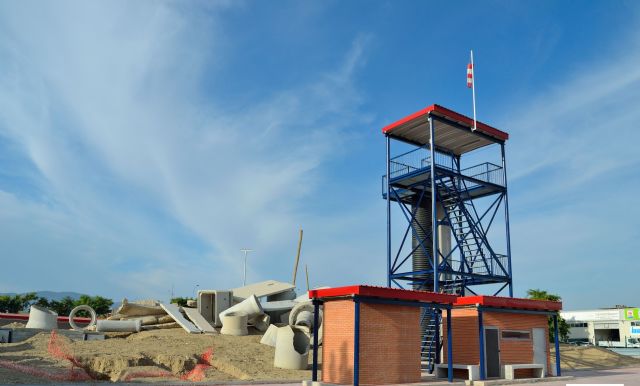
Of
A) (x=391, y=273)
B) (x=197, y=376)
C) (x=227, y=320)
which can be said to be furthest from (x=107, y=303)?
(x=197, y=376)

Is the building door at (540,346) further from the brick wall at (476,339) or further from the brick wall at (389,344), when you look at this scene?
the brick wall at (389,344)

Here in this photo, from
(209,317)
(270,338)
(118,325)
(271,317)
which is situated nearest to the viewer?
(270,338)

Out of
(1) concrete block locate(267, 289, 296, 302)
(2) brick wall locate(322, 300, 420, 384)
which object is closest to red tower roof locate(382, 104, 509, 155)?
(2) brick wall locate(322, 300, 420, 384)

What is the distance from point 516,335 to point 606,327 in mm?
67696

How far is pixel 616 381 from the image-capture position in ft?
76.9

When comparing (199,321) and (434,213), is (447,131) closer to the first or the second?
(434,213)

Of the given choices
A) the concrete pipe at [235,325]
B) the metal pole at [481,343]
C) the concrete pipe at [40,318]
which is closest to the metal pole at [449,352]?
the metal pole at [481,343]

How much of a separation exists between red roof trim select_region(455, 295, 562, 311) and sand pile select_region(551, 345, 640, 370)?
382 inches

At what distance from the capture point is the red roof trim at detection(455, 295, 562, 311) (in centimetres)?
2294

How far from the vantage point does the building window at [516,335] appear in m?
24.0

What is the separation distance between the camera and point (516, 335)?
24562mm

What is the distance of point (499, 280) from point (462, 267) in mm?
2487

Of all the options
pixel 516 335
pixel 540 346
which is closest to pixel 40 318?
pixel 516 335

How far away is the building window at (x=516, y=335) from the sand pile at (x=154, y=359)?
819cm
